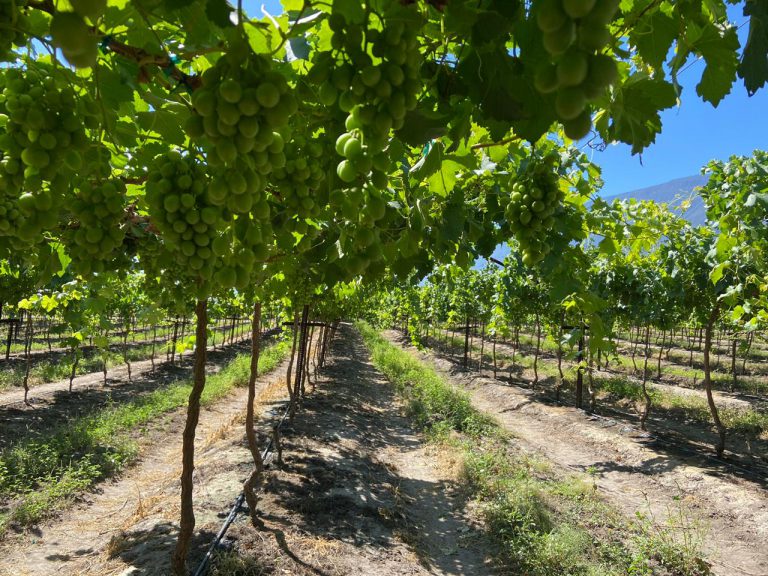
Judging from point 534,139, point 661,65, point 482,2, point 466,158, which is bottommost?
point 534,139

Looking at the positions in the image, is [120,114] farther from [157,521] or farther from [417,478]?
[417,478]

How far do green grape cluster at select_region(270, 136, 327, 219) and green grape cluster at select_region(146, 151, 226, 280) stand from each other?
0.72 feet

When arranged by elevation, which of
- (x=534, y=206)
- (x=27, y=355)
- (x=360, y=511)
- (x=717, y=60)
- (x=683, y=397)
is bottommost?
(x=360, y=511)

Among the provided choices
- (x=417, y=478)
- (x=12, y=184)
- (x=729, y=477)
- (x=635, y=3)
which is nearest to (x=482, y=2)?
(x=635, y=3)

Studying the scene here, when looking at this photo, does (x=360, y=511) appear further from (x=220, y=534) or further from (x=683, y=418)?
(x=683, y=418)

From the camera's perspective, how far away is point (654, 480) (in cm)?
927

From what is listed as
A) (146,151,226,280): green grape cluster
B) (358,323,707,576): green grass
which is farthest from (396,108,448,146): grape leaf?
(358,323,707,576): green grass

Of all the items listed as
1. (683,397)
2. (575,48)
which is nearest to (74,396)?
(575,48)

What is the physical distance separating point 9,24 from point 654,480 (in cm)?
1112

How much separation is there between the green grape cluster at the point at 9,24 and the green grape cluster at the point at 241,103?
1.57 feet

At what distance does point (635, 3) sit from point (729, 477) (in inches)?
414

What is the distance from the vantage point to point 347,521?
6422mm

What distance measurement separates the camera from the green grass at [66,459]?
6828 millimetres

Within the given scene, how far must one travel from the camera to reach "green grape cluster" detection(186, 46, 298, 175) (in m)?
0.92
